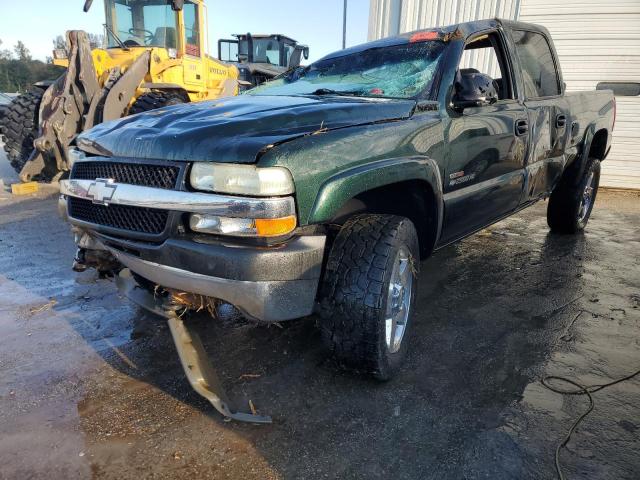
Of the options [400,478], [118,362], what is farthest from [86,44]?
[400,478]

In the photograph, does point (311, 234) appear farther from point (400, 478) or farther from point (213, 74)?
point (213, 74)

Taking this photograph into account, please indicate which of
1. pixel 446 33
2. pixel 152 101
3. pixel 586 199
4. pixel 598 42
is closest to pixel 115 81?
pixel 152 101

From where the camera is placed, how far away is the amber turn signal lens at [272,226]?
1.92 meters

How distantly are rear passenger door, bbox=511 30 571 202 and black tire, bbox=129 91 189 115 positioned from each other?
4812 millimetres

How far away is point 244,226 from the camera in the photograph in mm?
1944

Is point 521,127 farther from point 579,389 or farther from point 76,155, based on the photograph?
point 76,155

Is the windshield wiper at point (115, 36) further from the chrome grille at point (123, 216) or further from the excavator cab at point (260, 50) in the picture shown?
the chrome grille at point (123, 216)

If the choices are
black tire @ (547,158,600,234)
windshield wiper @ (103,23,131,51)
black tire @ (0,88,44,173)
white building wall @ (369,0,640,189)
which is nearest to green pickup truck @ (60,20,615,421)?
black tire @ (547,158,600,234)

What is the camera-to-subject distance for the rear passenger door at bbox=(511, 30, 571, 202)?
12.7ft

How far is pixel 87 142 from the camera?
257 centimetres

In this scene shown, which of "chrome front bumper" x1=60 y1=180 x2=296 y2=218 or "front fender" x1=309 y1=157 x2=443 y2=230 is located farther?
"front fender" x1=309 y1=157 x2=443 y2=230

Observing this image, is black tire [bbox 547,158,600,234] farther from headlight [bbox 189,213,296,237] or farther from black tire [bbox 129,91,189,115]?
black tire [bbox 129,91,189,115]

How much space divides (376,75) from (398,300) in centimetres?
159

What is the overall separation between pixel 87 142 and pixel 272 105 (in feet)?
Answer: 3.38
